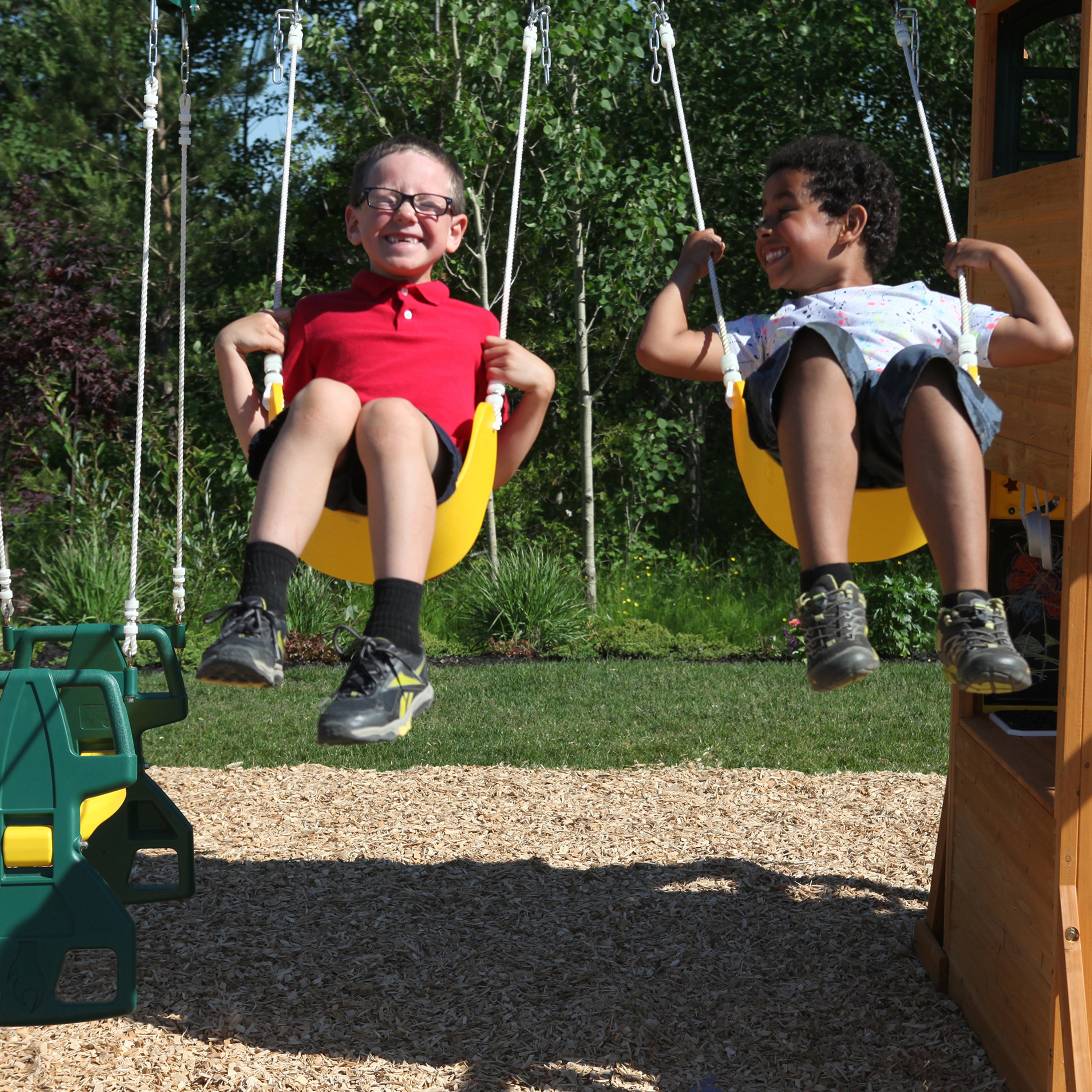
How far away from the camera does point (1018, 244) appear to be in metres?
3.05

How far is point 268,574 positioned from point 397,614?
26 centimetres

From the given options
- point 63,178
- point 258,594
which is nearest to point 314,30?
point 63,178

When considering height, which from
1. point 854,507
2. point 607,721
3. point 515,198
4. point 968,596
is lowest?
point 607,721

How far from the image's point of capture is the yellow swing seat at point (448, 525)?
262cm

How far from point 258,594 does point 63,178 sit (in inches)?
366

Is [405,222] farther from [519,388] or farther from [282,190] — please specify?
[519,388]

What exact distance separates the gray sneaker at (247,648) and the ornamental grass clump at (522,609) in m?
5.18

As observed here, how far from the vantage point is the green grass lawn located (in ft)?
19.3

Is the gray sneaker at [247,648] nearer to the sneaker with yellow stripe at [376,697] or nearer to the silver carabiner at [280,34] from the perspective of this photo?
the sneaker with yellow stripe at [376,697]

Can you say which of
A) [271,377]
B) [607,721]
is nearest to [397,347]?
[271,377]

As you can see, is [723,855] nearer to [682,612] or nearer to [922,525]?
[922,525]

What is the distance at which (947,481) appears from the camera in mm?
2303

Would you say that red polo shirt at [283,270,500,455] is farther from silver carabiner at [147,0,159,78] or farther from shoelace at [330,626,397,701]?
silver carabiner at [147,0,159,78]

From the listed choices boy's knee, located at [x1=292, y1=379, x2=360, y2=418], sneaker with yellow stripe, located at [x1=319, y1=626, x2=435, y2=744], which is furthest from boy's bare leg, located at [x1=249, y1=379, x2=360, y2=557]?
sneaker with yellow stripe, located at [x1=319, y1=626, x2=435, y2=744]
